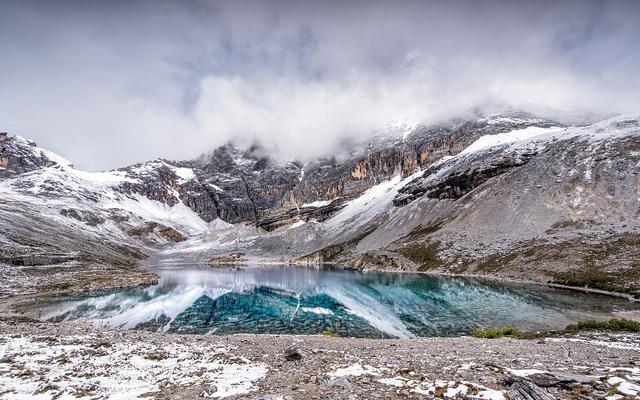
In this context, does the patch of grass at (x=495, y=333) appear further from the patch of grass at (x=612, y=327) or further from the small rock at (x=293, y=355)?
the small rock at (x=293, y=355)

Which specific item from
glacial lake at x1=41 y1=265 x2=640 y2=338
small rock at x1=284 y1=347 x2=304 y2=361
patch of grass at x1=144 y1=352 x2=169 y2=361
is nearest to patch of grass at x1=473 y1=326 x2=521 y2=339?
glacial lake at x1=41 y1=265 x2=640 y2=338

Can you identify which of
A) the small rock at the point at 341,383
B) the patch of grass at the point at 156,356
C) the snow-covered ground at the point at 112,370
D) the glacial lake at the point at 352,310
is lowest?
the glacial lake at the point at 352,310

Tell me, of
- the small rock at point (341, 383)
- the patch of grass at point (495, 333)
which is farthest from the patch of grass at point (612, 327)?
the small rock at point (341, 383)

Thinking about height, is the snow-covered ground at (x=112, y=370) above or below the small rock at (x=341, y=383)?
below

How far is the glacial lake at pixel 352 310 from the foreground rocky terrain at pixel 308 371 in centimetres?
→ 1763

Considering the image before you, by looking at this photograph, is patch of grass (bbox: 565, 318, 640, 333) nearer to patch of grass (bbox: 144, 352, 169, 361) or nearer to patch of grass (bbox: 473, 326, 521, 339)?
patch of grass (bbox: 473, 326, 521, 339)

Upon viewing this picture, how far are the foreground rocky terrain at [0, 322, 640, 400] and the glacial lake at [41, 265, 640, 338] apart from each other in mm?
17629

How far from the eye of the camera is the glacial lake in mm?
41062

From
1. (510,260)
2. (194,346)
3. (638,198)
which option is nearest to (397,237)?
(510,260)

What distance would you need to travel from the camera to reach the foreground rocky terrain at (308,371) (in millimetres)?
11391

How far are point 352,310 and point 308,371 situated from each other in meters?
39.7

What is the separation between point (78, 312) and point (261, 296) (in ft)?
111

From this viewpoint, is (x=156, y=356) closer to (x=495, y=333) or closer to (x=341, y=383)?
(x=341, y=383)

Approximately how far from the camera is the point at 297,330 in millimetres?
40375
